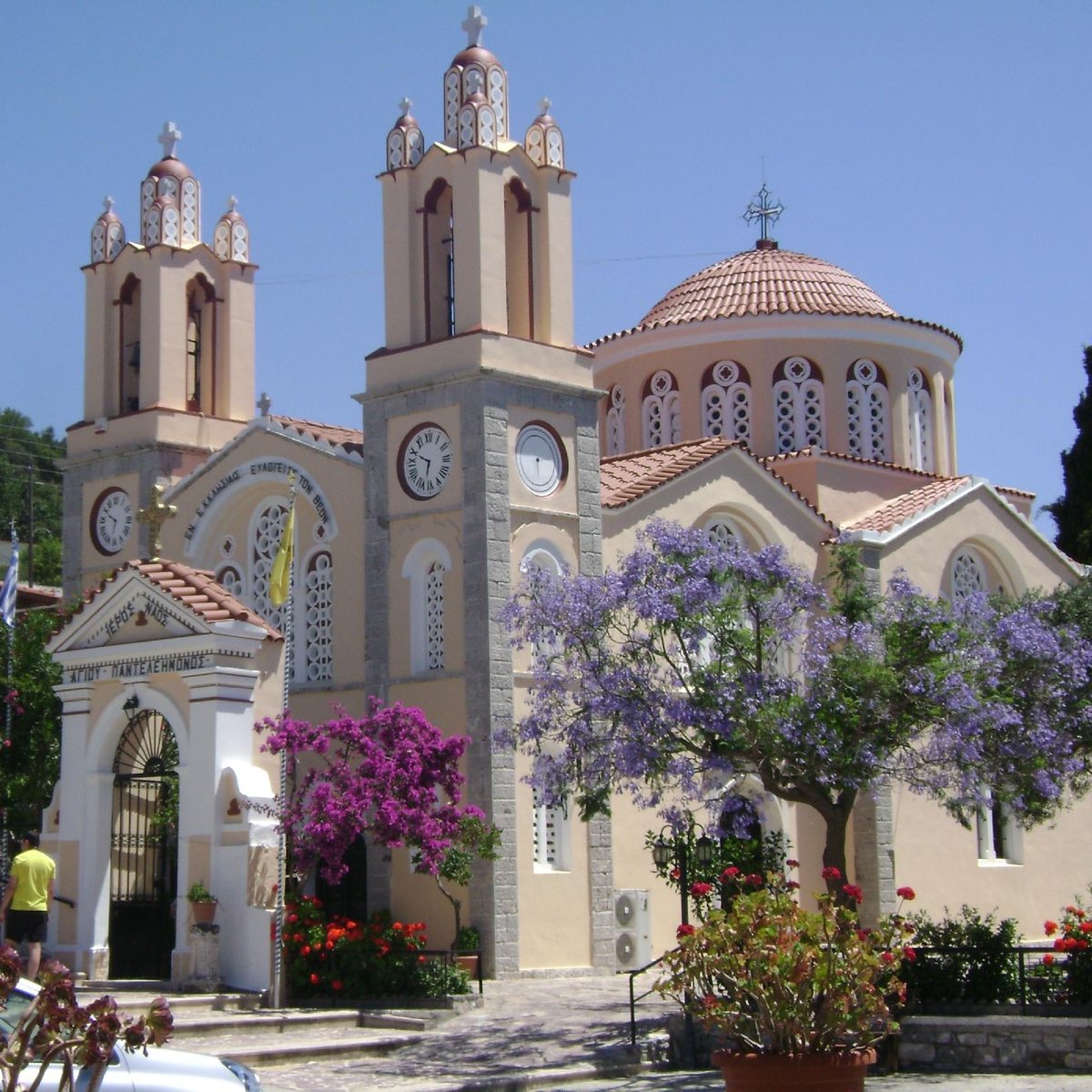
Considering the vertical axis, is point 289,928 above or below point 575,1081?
above

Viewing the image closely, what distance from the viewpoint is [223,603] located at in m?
21.1

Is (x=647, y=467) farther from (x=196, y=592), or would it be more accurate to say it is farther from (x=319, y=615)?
(x=196, y=592)

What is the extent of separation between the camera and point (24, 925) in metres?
18.8

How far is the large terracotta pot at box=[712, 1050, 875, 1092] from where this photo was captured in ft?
40.8

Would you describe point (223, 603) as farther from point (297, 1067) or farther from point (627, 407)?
point (627, 407)

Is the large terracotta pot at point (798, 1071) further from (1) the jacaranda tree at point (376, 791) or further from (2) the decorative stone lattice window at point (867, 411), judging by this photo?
(2) the decorative stone lattice window at point (867, 411)

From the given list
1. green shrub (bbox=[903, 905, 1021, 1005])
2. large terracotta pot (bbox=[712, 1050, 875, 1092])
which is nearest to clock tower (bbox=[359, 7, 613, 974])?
green shrub (bbox=[903, 905, 1021, 1005])

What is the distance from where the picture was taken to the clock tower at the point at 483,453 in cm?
2350

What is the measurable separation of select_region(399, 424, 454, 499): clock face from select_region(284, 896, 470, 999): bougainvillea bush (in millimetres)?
6401

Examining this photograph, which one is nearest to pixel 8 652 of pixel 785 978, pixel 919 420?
pixel 785 978

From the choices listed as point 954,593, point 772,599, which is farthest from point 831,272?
point 772,599

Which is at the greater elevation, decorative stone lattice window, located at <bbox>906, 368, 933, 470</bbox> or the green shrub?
decorative stone lattice window, located at <bbox>906, 368, 933, 470</bbox>

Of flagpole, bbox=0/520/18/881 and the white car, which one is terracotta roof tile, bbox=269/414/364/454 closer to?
A: flagpole, bbox=0/520/18/881

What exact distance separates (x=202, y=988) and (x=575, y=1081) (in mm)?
4918
